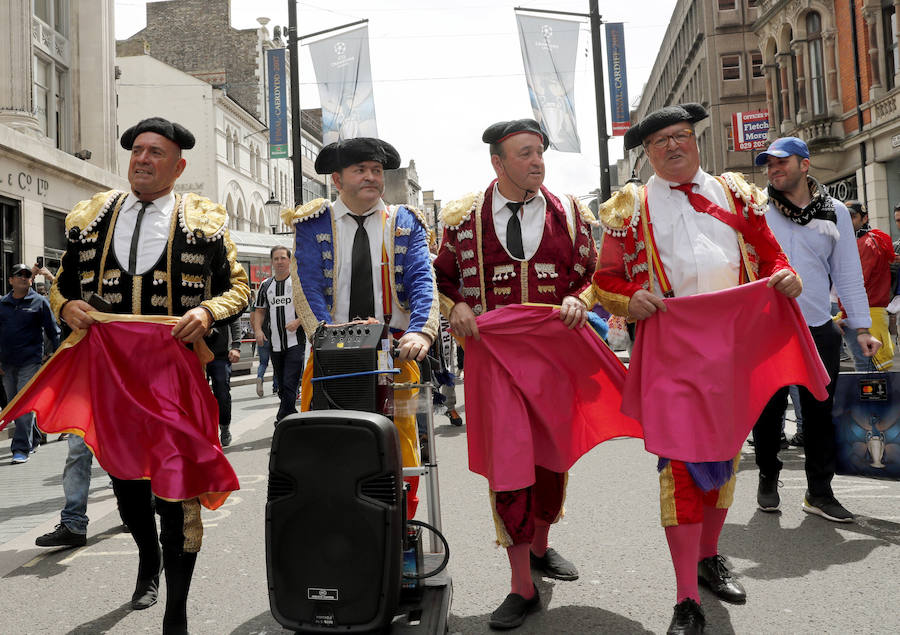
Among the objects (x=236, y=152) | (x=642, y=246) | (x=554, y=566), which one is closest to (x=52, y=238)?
(x=554, y=566)

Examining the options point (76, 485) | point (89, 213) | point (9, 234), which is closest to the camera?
point (89, 213)

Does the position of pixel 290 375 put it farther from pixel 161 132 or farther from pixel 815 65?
pixel 815 65

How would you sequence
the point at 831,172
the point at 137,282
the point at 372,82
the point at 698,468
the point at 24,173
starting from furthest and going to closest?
the point at 831,172, the point at 24,173, the point at 372,82, the point at 137,282, the point at 698,468

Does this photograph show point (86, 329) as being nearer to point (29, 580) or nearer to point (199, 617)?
point (199, 617)

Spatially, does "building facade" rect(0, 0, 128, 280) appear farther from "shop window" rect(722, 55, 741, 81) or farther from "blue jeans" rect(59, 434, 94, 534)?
"shop window" rect(722, 55, 741, 81)

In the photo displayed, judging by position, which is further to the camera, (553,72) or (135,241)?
(553,72)

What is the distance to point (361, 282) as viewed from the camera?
12.8 feet

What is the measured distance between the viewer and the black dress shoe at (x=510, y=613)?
345cm

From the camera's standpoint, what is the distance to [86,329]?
3.64 m

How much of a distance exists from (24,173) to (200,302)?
17.2m

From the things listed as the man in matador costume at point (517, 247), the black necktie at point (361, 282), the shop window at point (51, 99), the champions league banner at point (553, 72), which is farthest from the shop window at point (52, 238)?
the man in matador costume at point (517, 247)

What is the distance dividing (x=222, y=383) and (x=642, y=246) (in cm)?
581

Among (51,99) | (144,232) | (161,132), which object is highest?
(51,99)

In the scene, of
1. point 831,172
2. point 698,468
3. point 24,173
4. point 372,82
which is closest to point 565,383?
point 698,468
